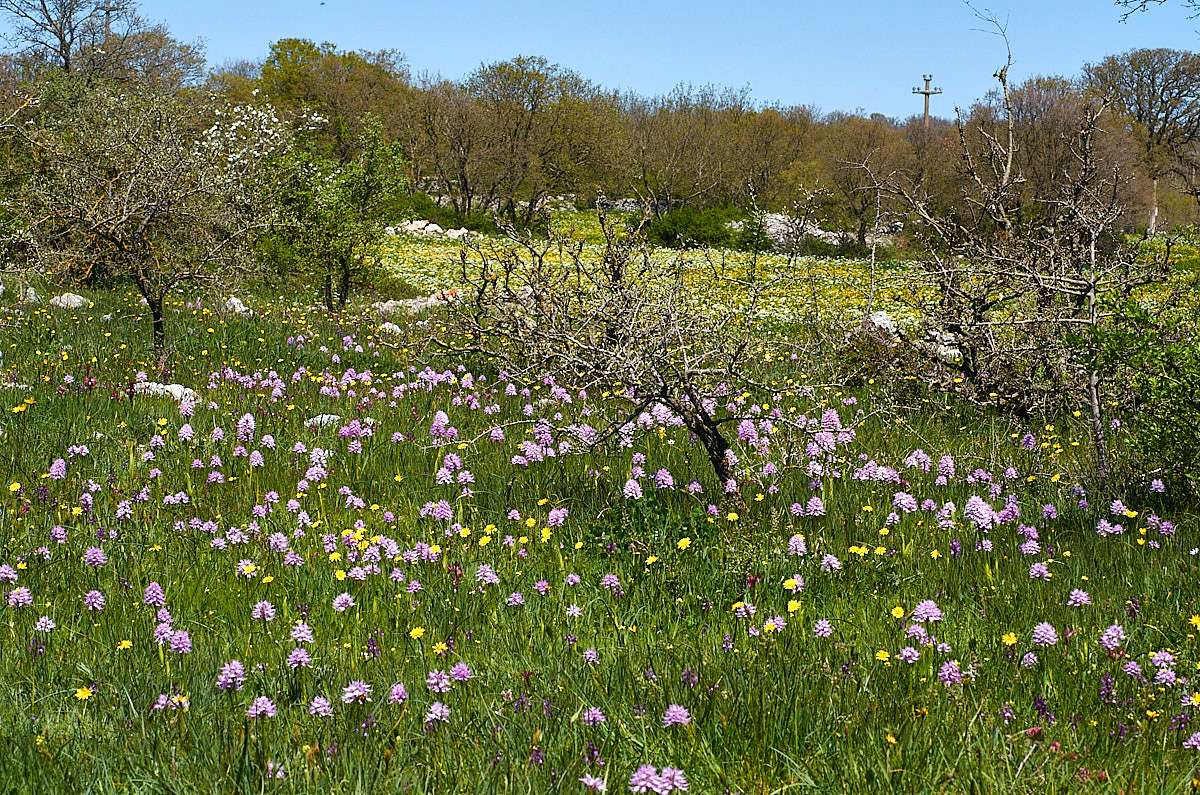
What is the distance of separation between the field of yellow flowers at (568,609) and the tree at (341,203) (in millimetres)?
7247

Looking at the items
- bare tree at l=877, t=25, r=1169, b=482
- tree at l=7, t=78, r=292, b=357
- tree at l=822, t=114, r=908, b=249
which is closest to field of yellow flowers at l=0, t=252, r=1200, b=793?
bare tree at l=877, t=25, r=1169, b=482

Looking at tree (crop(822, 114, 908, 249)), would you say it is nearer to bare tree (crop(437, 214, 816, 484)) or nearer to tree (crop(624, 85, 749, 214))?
tree (crop(624, 85, 749, 214))

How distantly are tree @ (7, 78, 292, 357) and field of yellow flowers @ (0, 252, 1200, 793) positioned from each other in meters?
2.38

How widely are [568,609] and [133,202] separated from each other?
26.8 ft

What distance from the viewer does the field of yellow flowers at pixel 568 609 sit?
2.61 m

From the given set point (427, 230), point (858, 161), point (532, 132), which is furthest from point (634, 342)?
Result: point (532, 132)

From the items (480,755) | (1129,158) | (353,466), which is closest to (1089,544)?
(480,755)

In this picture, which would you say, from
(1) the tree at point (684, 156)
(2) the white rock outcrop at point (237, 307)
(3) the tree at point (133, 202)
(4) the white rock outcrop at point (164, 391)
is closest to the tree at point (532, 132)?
(1) the tree at point (684, 156)

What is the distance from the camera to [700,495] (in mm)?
5570

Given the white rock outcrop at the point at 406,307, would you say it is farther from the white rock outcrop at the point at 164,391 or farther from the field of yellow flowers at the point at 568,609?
the field of yellow flowers at the point at 568,609

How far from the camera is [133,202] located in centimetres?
990

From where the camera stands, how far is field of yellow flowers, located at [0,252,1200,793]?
103 inches

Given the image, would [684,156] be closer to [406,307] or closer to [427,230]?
[427,230]

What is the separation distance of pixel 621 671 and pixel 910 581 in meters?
1.58
